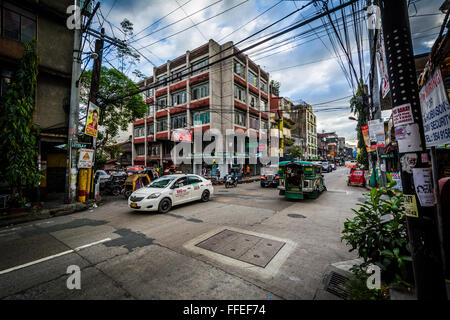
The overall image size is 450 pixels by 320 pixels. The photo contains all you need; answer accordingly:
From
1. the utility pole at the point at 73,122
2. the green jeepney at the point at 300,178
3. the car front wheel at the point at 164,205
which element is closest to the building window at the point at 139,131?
the utility pole at the point at 73,122

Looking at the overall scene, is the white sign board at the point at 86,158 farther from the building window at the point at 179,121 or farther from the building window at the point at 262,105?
the building window at the point at 262,105

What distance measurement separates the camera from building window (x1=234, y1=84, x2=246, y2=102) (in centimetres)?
2350

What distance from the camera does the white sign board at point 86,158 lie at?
9.72 metres

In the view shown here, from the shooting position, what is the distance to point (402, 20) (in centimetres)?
244

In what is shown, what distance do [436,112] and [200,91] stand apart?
2249 cm

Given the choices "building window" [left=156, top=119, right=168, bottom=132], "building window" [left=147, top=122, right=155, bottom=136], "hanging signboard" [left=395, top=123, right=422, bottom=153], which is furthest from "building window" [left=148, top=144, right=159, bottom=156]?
"hanging signboard" [left=395, top=123, right=422, bottom=153]

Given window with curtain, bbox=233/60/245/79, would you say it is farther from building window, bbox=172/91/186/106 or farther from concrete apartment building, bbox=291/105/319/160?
concrete apartment building, bbox=291/105/319/160

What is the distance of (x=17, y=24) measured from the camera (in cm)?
991

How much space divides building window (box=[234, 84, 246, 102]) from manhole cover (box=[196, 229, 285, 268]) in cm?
2064

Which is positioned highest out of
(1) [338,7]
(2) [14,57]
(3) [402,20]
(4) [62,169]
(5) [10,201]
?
(2) [14,57]

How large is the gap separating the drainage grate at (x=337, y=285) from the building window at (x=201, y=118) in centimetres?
2014
